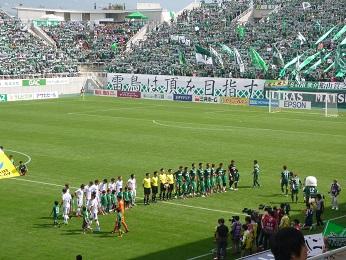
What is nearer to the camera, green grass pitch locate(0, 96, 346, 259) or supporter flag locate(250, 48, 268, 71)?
green grass pitch locate(0, 96, 346, 259)

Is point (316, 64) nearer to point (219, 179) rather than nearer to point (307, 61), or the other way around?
point (307, 61)

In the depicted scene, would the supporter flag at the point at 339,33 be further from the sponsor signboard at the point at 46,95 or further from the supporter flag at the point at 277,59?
the sponsor signboard at the point at 46,95

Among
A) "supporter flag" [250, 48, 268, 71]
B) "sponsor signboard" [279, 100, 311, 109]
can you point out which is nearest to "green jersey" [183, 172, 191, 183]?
"sponsor signboard" [279, 100, 311, 109]

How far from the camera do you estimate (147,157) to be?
3859 cm

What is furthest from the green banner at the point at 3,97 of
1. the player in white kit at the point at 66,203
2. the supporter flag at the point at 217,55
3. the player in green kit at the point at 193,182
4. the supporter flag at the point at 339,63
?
the player in white kit at the point at 66,203

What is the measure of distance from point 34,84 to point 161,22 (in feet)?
101

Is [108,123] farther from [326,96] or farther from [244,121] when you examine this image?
[326,96]

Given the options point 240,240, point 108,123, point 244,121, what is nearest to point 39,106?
point 108,123

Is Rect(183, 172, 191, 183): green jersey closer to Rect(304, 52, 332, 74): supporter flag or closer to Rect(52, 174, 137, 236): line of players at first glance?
Rect(52, 174, 137, 236): line of players

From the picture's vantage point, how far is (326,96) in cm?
6531

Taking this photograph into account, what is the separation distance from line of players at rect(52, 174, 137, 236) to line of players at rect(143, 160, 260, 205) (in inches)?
40.8

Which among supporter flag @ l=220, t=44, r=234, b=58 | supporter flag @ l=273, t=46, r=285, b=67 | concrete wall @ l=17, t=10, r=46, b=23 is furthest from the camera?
concrete wall @ l=17, t=10, r=46, b=23

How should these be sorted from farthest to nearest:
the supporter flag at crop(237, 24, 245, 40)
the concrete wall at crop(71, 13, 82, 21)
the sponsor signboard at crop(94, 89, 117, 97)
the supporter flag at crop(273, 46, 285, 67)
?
1. the concrete wall at crop(71, 13, 82, 21)
2. the supporter flag at crop(237, 24, 245, 40)
3. the sponsor signboard at crop(94, 89, 117, 97)
4. the supporter flag at crop(273, 46, 285, 67)

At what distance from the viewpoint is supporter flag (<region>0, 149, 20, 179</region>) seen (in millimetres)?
32781
